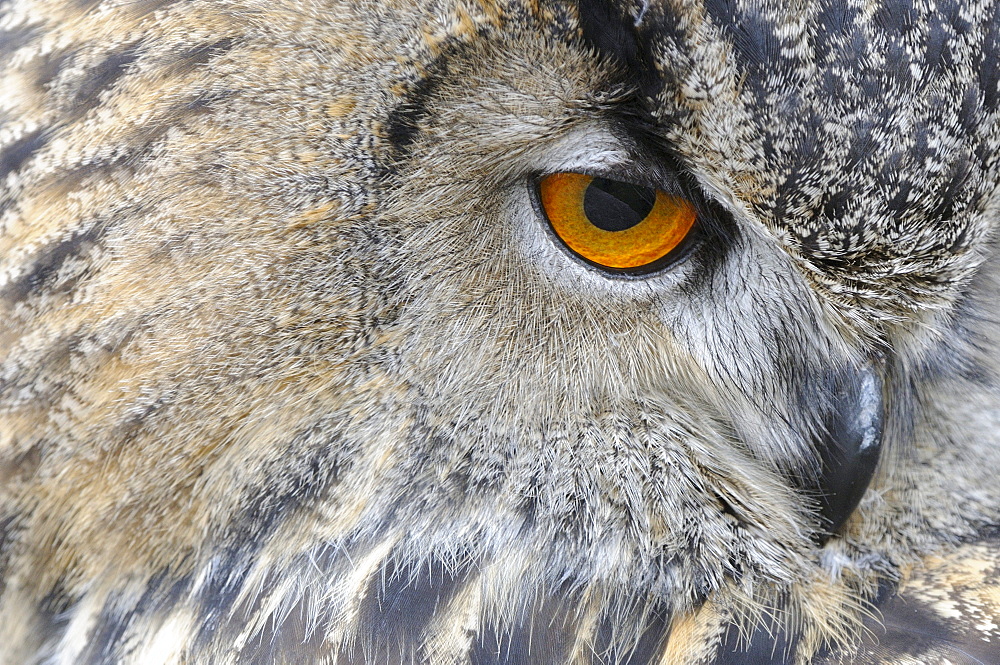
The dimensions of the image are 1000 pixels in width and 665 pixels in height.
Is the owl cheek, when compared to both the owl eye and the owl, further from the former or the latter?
the owl eye

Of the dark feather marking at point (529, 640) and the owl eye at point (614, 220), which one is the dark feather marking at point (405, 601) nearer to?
the dark feather marking at point (529, 640)

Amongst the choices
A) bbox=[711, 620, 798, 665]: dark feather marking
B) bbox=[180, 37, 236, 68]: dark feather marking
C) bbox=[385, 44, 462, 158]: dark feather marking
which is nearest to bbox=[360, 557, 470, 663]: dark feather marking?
bbox=[711, 620, 798, 665]: dark feather marking

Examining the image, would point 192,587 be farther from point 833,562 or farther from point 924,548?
point 924,548

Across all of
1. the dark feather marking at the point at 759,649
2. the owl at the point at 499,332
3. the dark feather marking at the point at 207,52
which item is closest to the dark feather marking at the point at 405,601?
the owl at the point at 499,332

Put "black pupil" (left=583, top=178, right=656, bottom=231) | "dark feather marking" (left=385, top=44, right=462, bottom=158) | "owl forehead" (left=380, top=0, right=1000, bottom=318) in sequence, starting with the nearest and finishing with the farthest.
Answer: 1. "owl forehead" (left=380, top=0, right=1000, bottom=318)
2. "dark feather marking" (left=385, top=44, right=462, bottom=158)
3. "black pupil" (left=583, top=178, right=656, bottom=231)

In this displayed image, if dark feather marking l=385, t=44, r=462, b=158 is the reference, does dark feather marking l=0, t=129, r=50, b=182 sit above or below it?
below

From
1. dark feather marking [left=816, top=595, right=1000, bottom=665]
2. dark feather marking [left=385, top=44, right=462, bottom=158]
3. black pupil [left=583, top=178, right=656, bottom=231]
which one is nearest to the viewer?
dark feather marking [left=385, top=44, right=462, bottom=158]
